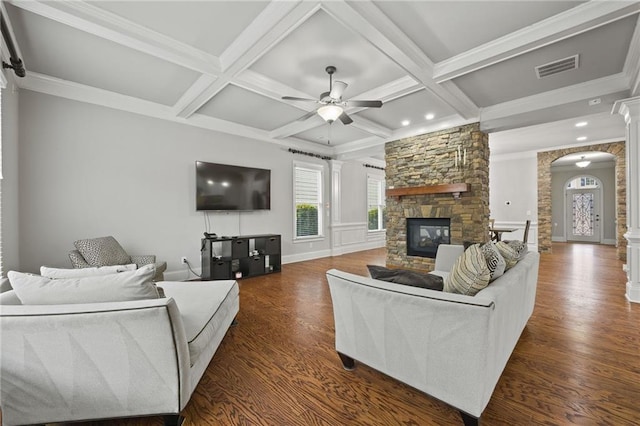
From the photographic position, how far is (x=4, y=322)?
1.22m

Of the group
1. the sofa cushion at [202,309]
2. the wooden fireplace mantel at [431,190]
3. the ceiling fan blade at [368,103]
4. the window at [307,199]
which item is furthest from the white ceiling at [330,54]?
the sofa cushion at [202,309]

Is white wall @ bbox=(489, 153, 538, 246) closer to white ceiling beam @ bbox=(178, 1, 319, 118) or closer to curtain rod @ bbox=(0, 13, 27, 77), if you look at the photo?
white ceiling beam @ bbox=(178, 1, 319, 118)

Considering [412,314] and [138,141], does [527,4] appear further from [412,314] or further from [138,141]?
[138,141]

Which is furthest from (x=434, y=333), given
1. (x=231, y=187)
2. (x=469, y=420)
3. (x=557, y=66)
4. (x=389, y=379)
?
(x=231, y=187)

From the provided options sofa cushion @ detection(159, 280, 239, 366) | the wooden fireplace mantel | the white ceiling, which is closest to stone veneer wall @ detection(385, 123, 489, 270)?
the wooden fireplace mantel

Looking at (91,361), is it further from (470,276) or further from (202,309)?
(470,276)

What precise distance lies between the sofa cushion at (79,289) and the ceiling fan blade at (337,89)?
2.57 m

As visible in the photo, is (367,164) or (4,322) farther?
(367,164)

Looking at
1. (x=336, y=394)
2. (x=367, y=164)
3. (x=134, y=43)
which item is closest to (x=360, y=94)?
(x=134, y=43)

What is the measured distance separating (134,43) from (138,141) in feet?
6.13

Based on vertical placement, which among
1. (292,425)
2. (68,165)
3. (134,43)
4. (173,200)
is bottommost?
(292,425)

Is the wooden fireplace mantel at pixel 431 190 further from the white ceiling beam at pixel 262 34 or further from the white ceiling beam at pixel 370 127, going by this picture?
the white ceiling beam at pixel 262 34

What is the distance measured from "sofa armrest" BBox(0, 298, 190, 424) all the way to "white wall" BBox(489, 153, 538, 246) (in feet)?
28.1

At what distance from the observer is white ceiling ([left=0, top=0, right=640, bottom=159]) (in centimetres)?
233
